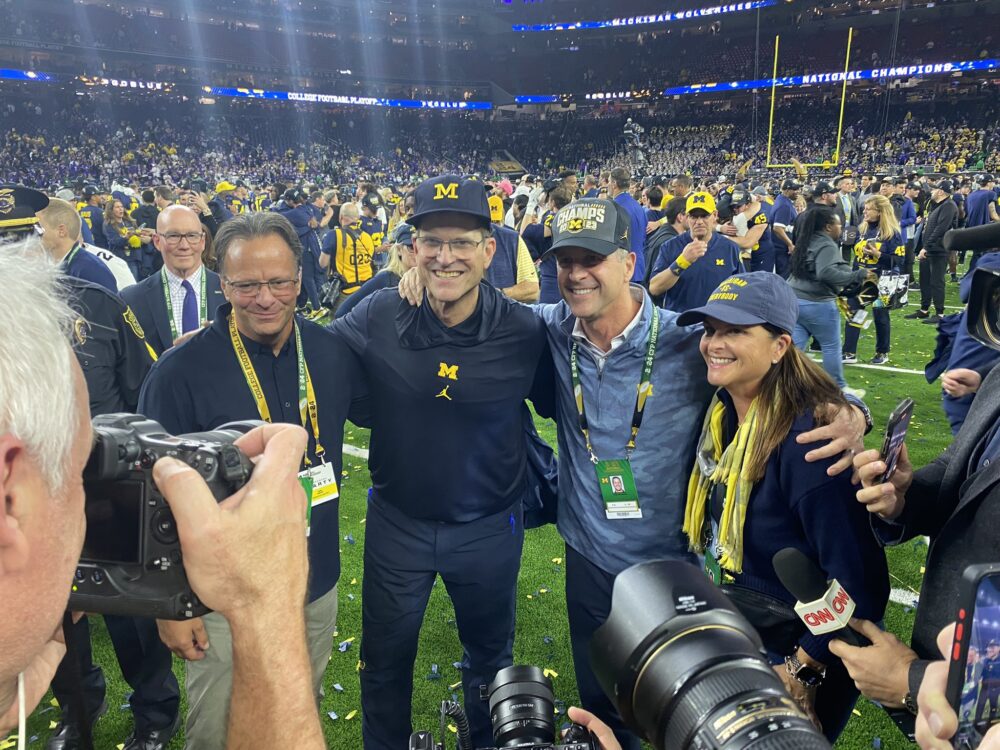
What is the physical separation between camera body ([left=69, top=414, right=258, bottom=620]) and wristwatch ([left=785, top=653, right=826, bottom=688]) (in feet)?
5.55

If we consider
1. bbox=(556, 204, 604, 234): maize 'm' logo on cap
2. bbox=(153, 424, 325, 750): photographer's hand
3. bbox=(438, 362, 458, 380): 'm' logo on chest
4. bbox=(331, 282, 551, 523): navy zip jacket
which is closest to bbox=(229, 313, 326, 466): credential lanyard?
bbox=(331, 282, 551, 523): navy zip jacket

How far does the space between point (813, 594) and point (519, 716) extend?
2.60 feet

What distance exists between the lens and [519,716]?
142 cm

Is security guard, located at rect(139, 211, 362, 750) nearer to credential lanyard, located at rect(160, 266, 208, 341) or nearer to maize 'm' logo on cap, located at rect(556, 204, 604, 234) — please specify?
maize 'm' logo on cap, located at rect(556, 204, 604, 234)

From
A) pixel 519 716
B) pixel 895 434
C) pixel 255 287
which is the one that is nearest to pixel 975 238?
pixel 895 434

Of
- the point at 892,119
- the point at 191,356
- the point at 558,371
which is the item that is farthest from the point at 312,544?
the point at 892,119

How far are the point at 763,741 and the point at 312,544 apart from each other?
1790 mm

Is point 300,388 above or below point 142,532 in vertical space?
below

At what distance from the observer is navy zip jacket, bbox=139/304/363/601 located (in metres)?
2.23

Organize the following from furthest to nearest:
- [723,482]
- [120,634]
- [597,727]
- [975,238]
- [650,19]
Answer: [650,19]
[120,634]
[723,482]
[975,238]
[597,727]

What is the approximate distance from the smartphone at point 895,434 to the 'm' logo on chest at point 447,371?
137cm

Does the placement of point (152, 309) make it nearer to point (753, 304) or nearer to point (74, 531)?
point (753, 304)

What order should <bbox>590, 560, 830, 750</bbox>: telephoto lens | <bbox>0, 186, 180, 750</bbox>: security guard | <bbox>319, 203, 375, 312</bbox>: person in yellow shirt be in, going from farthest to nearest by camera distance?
<bbox>319, 203, 375, 312</bbox>: person in yellow shirt → <bbox>0, 186, 180, 750</bbox>: security guard → <bbox>590, 560, 830, 750</bbox>: telephoto lens

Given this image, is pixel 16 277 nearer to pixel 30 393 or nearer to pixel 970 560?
pixel 30 393
